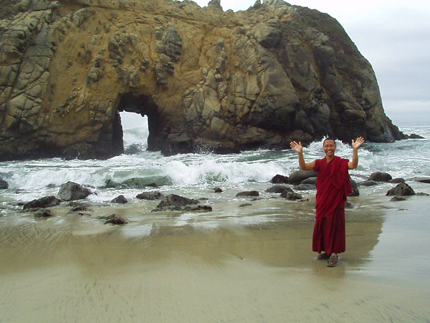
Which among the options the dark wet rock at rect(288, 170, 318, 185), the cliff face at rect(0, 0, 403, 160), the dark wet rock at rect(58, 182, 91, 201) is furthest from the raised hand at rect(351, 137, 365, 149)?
the cliff face at rect(0, 0, 403, 160)

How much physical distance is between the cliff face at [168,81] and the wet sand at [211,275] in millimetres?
15498

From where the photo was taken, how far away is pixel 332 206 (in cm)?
420

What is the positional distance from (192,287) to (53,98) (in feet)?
63.1

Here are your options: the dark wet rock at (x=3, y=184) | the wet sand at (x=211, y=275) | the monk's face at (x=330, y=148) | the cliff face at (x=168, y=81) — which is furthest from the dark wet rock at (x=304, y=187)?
the cliff face at (x=168, y=81)

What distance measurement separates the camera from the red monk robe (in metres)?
4.13

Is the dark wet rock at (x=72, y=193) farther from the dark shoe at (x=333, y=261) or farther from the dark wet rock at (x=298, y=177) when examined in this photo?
the dark shoe at (x=333, y=261)

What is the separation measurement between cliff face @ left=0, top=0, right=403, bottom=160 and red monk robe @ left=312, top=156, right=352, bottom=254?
18123 millimetres

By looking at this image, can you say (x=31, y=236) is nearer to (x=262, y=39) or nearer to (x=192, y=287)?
(x=192, y=287)

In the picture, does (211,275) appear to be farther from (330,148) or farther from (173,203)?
(173,203)

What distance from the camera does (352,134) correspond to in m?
26.2

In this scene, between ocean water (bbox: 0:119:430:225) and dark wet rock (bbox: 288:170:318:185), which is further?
dark wet rock (bbox: 288:170:318:185)

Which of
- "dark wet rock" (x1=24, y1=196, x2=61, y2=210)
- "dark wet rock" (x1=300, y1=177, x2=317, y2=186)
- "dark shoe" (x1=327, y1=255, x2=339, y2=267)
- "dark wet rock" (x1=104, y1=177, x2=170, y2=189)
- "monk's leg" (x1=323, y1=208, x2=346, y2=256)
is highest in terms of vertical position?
"monk's leg" (x1=323, y1=208, x2=346, y2=256)

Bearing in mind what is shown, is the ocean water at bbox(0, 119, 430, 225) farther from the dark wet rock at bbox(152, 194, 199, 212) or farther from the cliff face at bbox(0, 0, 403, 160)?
the cliff face at bbox(0, 0, 403, 160)

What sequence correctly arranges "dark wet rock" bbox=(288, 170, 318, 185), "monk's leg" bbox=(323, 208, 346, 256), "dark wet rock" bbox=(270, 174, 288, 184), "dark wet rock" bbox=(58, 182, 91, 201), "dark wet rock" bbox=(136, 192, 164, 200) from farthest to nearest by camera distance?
"dark wet rock" bbox=(270, 174, 288, 184) < "dark wet rock" bbox=(288, 170, 318, 185) < "dark wet rock" bbox=(58, 182, 91, 201) < "dark wet rock" bbox=(136, 192, 164, 200) < "monk's leg" bbox=(323, 208, 346, 256)
